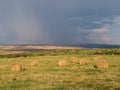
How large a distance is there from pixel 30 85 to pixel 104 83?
20.4 feet

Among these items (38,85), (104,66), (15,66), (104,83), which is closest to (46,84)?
(38,85)

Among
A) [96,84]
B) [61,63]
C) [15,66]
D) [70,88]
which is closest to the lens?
[70,88]

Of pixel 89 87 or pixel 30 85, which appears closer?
pixel 89 87

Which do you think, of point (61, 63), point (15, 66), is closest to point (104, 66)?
point (61, 63)

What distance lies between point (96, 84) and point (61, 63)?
72.8 ft

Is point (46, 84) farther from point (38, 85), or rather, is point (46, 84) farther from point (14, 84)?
point (14, 84)

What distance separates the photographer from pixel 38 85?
85.3ft

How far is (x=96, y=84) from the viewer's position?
25.8 metres

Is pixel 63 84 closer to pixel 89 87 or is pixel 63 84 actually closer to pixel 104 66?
pixel 89 87

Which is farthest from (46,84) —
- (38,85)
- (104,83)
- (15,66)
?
(15,66)

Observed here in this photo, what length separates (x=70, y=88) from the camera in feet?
78.2

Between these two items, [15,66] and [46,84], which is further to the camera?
[15,66]

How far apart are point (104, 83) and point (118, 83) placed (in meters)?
1.16

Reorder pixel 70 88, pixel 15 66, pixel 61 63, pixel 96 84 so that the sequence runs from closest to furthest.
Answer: pixel 70 88, pixel 96 84, pixel 15 66, pixel 61 63
